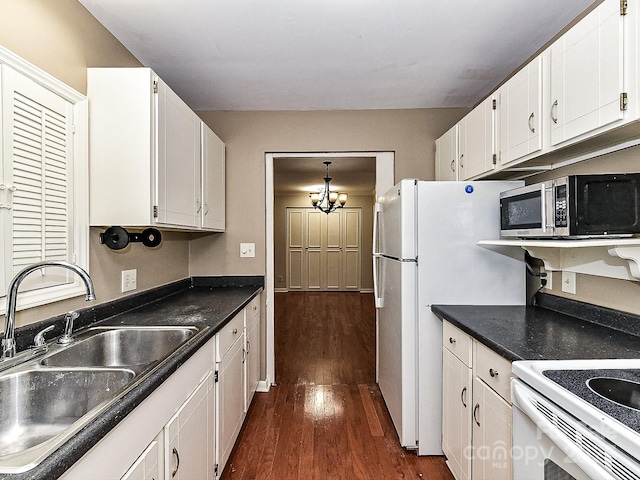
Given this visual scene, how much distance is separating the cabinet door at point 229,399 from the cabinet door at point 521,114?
5.89 ft

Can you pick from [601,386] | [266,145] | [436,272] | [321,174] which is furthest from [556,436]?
[321,174]

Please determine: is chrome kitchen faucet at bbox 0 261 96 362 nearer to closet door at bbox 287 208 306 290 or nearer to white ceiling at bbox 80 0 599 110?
white ceiling at bbox 80 0 599 110

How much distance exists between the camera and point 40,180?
61.1 inches

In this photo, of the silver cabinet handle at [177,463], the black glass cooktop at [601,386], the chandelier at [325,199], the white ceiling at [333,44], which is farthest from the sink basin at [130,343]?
the chandelier at [325,199]

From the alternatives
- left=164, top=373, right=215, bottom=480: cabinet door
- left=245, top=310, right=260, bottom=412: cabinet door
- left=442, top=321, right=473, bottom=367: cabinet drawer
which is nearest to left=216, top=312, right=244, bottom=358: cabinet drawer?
left=164, top=373, right=215, bottom=480: cabinet door

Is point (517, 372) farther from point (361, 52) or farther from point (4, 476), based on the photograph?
point (361, 52)

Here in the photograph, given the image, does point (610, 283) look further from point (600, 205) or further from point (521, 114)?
point (521, 114)

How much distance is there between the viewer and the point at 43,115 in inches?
61.6

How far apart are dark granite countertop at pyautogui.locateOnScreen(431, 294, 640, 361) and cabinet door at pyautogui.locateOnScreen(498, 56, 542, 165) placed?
797mm

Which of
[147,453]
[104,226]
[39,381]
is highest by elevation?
[104,226]

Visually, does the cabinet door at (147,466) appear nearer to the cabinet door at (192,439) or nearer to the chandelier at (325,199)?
the cabinet door at (192,439)

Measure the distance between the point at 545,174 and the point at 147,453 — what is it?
2349 mm

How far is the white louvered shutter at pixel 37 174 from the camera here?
140 centimetres

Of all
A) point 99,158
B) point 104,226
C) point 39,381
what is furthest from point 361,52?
point 39,381
